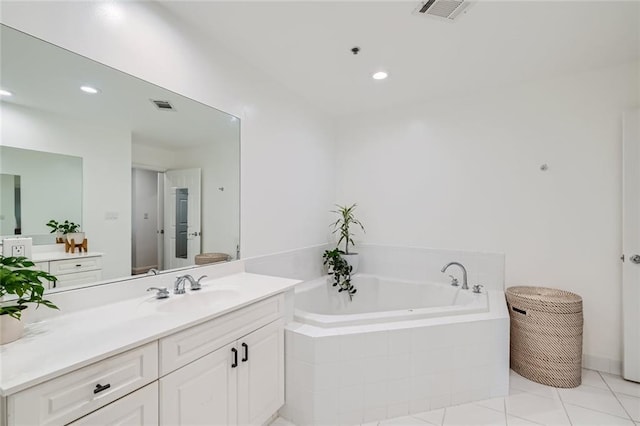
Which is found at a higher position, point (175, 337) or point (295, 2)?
point (295, 2)

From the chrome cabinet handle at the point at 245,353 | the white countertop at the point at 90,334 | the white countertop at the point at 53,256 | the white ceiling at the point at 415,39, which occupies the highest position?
the white ceiling at the point at 415,39

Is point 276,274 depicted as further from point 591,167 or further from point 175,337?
point 591,167

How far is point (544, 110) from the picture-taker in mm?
2605

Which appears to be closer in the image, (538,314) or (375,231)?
(538,314)

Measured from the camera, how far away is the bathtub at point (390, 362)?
1.78 meters

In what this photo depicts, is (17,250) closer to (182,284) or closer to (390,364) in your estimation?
(182,284)

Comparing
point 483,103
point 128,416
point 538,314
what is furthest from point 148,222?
point 483,103

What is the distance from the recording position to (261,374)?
5.34ft

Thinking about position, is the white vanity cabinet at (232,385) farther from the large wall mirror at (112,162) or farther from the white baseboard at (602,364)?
the white baseboard at (602,364)

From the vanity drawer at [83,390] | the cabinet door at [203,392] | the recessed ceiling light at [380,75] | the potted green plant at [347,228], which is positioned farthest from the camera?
the potted green plant at [347,228]

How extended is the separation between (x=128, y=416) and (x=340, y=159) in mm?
3047

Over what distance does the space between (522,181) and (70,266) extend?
3294 mm

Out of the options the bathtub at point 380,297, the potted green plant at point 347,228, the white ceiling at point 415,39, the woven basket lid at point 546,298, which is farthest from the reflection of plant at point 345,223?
the woven basket lid at point 546,298

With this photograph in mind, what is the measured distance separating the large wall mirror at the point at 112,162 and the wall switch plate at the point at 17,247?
3 cm
